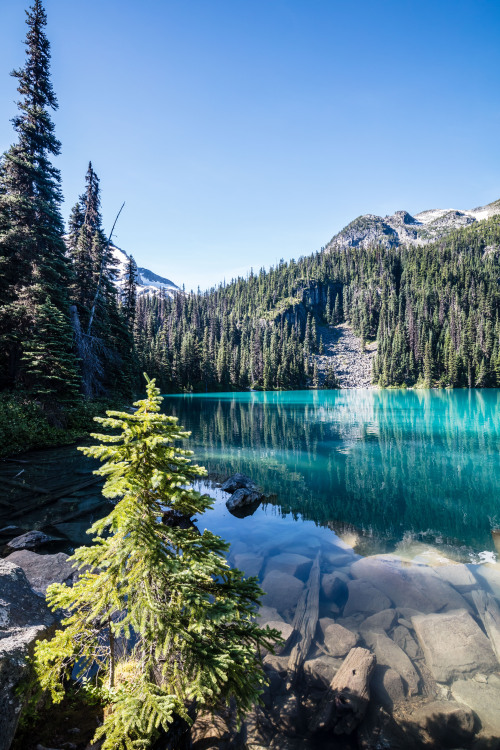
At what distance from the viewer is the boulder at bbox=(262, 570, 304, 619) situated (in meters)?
7.13

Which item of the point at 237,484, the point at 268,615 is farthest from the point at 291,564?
the point at 237,484

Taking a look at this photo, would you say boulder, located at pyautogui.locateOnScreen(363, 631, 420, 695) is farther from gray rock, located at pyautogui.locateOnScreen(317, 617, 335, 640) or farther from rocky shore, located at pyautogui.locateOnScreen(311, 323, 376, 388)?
rocky shore, located at pyautogui.locateOnScreen(311, 323, 376, 388)

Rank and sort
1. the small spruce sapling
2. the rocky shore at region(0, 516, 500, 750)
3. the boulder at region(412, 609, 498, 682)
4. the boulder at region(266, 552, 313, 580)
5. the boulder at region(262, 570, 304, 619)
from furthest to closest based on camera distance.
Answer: the boulder at region(266, 552, 313, 580) → the boulder at region(262, 570, 304, 619) → the boulder at region(412, 609, 498, 682) → the rocky shore at region(0, 516, 500, 750) → the small spruce sapling

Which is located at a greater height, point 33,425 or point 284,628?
point 33,425

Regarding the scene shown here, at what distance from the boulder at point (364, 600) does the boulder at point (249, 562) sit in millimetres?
2380

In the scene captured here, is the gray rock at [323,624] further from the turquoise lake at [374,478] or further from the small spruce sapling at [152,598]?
the small spruce sapling at [152,598]

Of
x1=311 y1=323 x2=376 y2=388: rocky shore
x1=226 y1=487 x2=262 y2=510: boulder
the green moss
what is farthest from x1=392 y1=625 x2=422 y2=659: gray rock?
x1=311 y1=323 x2=376 y2=388: rocky shore

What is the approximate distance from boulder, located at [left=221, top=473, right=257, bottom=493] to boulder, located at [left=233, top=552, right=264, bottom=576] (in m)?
5.10

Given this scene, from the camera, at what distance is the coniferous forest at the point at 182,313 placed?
20344 mm

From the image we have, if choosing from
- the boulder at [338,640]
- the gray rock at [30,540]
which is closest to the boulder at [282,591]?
the boulder at [338,640]

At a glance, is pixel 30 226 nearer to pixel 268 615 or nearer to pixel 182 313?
pixel 268 615

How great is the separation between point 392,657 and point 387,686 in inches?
25.7

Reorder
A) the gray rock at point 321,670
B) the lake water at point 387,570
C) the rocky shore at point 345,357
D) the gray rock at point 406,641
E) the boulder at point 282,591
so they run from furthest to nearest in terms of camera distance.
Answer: the rocky shore at point 345,357, the boulder at point 282,591, the gray rock at point 406,641, the gray rock at point 321,670, the lake water at point 387,570

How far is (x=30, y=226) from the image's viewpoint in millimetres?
21375
